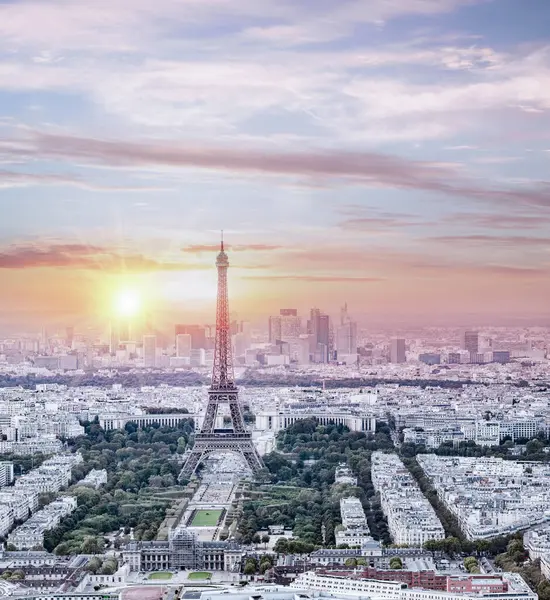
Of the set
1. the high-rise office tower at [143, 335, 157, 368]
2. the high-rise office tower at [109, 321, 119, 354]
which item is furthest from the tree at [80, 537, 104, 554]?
the high-rise office tower at [143, 335, 157, 368]

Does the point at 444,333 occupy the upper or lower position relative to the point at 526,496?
upper

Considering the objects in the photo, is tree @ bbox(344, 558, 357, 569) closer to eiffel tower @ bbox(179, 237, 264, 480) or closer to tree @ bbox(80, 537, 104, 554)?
tree @ bbox(80, 537, 104, 554)

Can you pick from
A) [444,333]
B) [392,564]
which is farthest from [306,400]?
[392,564]

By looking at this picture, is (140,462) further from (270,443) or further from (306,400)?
(306,400)

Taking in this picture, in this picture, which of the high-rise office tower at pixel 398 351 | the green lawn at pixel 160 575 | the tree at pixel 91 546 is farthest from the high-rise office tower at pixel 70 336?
the green lawn at pixel 160 575

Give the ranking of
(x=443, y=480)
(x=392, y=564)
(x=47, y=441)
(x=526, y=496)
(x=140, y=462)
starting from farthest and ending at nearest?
1. (x=47, y=441)
2. (x=140, y=462)
3. (x=443, y=480)
4. (x=526, y=496)
5. (x=392, y=564)

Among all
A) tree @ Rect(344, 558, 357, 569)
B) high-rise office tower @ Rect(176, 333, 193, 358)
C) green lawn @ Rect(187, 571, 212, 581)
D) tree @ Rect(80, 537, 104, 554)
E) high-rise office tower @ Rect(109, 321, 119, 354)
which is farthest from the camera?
high-rise office tower @ Rect(176, 333, 193, 358)
